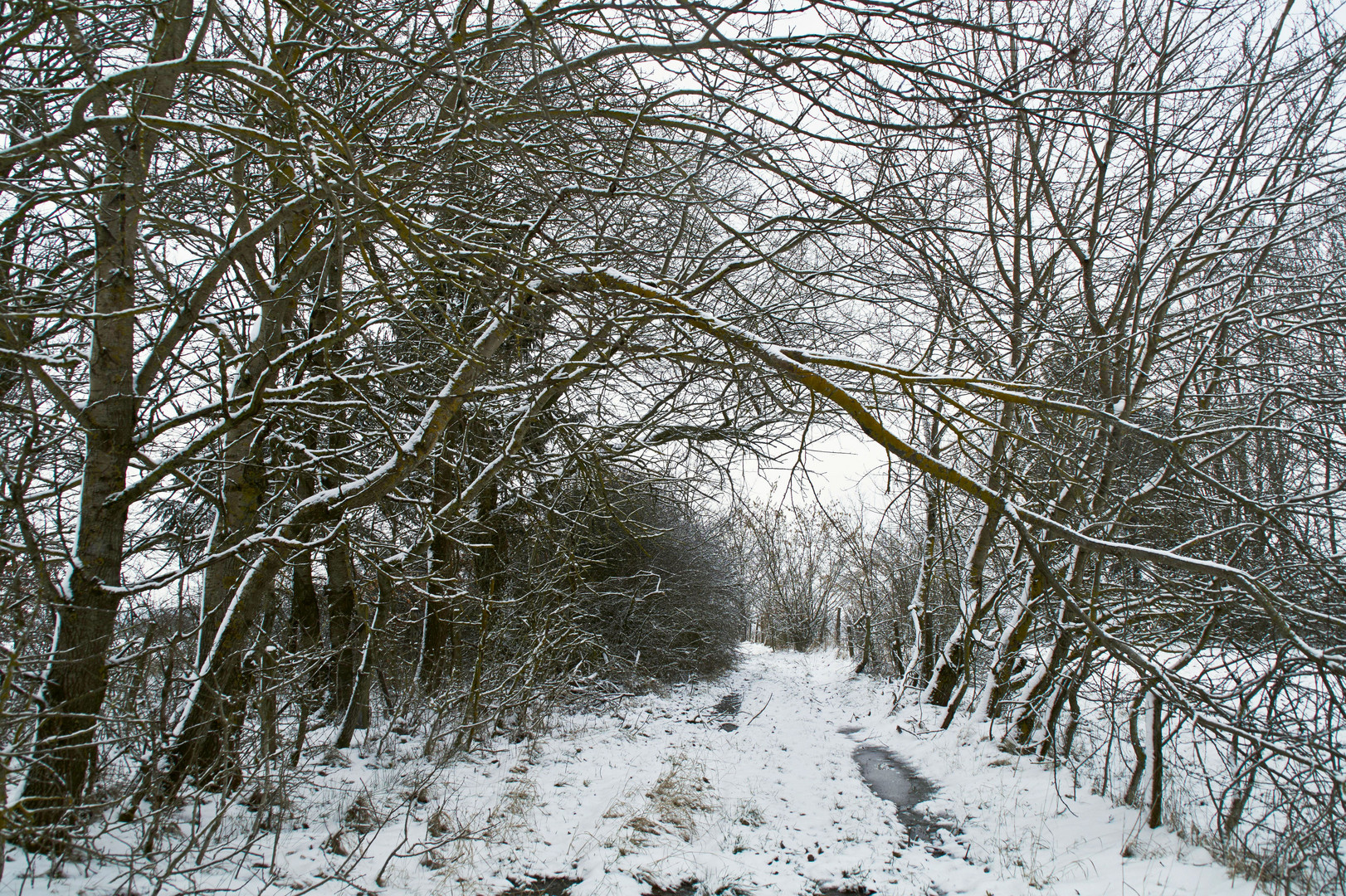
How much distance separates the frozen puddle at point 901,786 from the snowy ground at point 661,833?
172mm

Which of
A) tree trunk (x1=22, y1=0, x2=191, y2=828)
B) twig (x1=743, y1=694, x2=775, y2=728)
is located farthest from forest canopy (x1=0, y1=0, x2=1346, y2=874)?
twig (x1=743, y1=694, x2=775, y2=728)

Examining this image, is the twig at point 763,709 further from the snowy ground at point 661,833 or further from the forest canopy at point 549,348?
the forest canopy at point 549,348

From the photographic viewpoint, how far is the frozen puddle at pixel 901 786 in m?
6.22

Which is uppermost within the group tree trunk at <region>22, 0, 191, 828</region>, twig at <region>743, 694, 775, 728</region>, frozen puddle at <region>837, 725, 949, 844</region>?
tree trunk at <region>22, 0, 191, 828</region>

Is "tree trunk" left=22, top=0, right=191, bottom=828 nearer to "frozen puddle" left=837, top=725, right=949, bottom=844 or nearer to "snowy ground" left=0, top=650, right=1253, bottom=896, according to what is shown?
"snowy ground" left=0, top=650, right=1253, bottom=896

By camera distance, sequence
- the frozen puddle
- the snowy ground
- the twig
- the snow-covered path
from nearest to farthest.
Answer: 1. the snowy ground
2. the snow-covered path
3. the frozen puddle
4. the twig

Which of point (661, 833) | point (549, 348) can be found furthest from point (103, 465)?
point (661, 833)

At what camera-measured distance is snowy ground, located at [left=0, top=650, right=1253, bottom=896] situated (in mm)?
4289

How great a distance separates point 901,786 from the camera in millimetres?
7758

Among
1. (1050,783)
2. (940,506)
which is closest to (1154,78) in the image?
(940,506)

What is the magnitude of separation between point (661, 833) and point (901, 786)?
3.60m

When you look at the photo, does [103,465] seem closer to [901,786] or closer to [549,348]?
[549,348]

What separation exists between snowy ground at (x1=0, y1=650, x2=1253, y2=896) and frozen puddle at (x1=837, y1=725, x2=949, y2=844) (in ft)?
0.56

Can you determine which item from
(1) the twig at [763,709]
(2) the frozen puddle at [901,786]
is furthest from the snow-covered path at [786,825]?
(1) the twig at [763,709]
